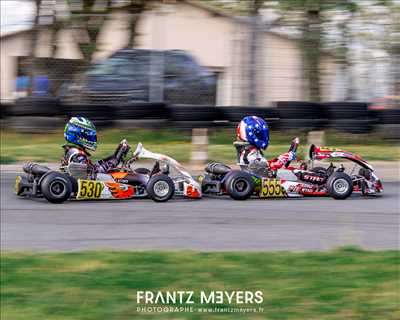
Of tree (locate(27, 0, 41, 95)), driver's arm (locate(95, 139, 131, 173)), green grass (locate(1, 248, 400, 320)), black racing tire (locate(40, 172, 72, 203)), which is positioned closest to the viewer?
green grass (locate(1, 248, 400, 320))

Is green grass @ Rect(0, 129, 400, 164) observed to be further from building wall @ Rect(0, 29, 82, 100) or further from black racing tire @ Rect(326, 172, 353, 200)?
black racing tire @ Rect(326, 172, 353, 200)

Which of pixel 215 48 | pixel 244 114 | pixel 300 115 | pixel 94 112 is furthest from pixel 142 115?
pixel 215 48

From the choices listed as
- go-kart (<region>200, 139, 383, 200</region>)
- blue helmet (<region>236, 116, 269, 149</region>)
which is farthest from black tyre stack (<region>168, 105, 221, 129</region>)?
blue helmet (<region>236, 116, 269, 149</region>)

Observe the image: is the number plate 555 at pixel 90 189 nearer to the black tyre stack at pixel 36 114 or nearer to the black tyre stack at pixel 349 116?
the black tyre stack at pixel 36 114

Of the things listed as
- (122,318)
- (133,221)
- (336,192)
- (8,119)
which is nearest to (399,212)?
(336,192)

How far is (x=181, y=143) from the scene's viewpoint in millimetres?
15266

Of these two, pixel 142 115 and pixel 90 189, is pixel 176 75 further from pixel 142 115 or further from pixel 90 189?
pixel 90 189

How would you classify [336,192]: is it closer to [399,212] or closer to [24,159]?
[399,212]

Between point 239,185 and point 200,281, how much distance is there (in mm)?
4437

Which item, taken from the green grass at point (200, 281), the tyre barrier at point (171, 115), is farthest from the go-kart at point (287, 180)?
the tyre barrier at point (171, 115)

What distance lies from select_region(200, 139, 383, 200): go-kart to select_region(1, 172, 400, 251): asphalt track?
0.14 m

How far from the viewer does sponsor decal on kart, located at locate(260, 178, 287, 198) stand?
11023mm

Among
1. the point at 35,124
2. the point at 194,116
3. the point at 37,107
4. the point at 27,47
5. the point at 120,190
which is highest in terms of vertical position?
the point at 27,47

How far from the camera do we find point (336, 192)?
1104 centimetres
